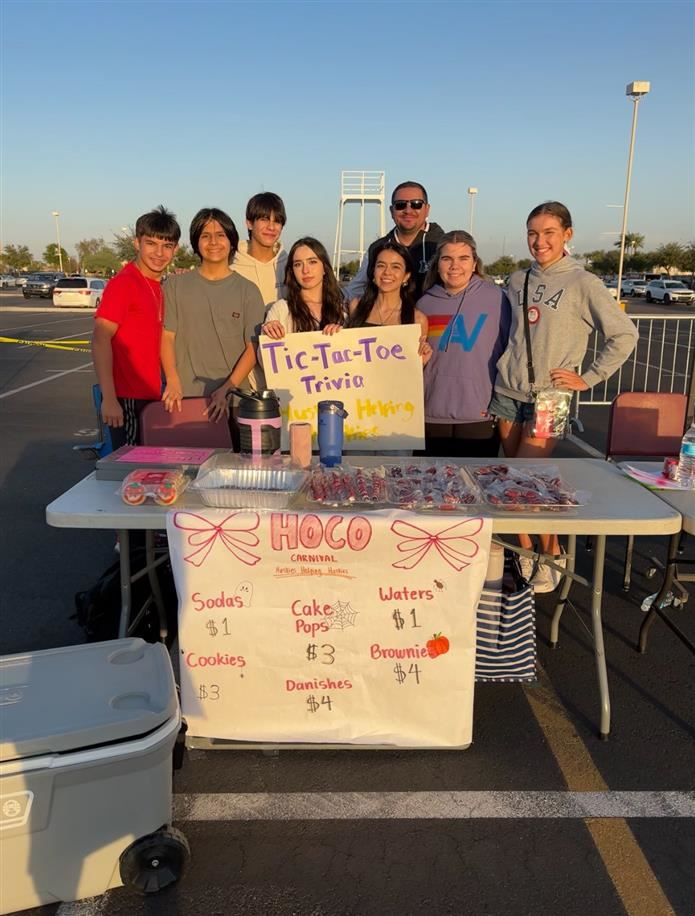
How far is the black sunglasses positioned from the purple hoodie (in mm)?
1109

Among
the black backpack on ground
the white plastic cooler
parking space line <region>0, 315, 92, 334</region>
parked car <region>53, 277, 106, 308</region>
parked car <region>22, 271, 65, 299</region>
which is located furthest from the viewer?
parked car <region>22, 271, 65, 299</region>

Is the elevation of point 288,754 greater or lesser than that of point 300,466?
lesser

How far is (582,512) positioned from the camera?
106 inches

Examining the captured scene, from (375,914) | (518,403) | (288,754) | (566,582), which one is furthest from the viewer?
(518,403)

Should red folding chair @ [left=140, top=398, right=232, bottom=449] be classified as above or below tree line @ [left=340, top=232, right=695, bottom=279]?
below

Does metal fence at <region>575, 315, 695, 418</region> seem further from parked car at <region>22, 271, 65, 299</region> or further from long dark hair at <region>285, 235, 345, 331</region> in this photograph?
parked car at <region>22, 271, 65, 299</region>

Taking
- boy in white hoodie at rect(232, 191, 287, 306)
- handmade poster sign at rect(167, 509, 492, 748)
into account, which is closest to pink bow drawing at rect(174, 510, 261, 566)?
handmade poster sign at rect(167, 509, 492, 748)

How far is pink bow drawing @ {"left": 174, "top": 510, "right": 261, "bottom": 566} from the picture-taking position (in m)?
2.50

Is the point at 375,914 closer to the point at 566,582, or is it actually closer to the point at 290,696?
the point at 290,696

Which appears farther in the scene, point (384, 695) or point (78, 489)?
point (78, 489)

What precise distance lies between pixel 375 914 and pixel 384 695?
75 cm

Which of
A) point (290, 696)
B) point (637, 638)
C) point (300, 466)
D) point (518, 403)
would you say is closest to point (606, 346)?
point (518, 403)

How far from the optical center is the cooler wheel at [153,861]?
6.97 ft

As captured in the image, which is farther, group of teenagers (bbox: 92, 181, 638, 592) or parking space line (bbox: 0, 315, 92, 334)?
parking space line (bbox: 0, 315, 92, 334)
